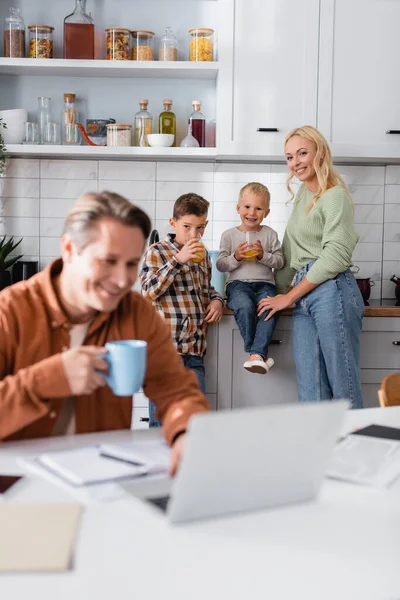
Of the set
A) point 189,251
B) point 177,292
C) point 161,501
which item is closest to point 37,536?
point 161,501

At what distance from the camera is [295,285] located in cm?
317

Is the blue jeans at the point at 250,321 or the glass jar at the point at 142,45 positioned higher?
the glass jar at the point at 142,45

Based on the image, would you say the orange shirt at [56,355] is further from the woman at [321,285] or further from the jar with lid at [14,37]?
the jar with lid at [14,37]

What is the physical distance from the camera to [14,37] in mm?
3561

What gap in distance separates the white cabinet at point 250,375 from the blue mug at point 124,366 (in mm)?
1930

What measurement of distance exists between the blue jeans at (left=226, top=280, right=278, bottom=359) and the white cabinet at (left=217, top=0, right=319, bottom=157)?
71 centimetres

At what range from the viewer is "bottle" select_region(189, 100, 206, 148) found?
3650mm

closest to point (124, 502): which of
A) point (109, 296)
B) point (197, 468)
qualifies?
point (197, 468)

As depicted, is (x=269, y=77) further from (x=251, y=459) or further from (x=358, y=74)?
(x=251, y=459)

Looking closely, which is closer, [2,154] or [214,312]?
[214,312]

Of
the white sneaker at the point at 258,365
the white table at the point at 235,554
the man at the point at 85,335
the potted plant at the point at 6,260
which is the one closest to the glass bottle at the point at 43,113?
the potted plant at the point at 6,260

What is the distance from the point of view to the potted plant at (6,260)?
3477 mm

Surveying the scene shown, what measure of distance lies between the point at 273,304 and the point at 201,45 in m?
1.33

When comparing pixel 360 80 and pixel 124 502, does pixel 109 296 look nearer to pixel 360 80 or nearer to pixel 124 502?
pixel 124 502
